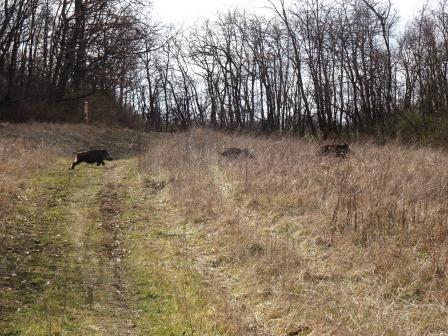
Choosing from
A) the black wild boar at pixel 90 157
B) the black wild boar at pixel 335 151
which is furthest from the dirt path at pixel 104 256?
the black wild boar at pixel 335 151

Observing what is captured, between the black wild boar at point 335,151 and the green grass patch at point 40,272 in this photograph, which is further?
the black wild boar at point 335,151

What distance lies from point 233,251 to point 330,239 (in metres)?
1.32

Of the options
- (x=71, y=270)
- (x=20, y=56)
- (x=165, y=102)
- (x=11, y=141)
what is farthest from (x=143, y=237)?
(x=165, y=102)

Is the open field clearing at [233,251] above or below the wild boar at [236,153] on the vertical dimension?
below

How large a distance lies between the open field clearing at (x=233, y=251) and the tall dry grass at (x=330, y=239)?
0.02 meters

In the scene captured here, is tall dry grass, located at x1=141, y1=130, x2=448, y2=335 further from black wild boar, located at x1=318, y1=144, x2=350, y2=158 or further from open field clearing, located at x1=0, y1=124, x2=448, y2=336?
black wild boar, located at x1=318, y1=144, x2=350, y2=158

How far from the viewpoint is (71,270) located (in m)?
6.07

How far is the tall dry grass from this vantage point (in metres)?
4.59

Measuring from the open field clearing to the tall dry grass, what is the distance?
2cm

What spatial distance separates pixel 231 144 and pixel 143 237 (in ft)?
30.4

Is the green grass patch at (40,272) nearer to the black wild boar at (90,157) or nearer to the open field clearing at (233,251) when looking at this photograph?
the open field clearing at (233,251)

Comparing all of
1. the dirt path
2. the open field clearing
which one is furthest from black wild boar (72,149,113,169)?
the dirt path

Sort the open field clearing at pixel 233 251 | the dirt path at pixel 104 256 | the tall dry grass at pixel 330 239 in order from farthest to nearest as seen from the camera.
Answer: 1. the dirt path at pixel 104 256
2. the open field clearing at pixel 233 251
3. the tall dry grass at pixel 330 239

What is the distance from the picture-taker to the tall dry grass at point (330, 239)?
4590 millimetres
